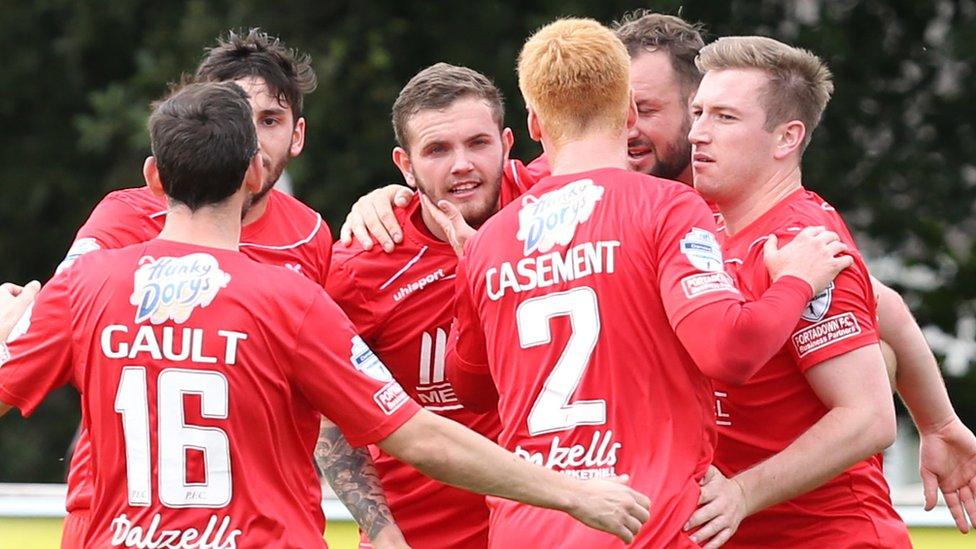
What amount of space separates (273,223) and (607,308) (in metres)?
1.72

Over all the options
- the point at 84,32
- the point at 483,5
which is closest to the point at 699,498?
the point at 483,5

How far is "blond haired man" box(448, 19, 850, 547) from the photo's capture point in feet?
13.9

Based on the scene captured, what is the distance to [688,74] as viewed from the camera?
18.9ft

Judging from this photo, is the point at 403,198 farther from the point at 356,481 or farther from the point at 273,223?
the point at 356,481

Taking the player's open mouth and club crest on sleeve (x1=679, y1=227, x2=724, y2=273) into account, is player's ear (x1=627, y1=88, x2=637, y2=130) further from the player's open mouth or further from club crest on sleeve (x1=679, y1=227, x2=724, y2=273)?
the player's open mouth

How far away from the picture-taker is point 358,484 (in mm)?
5559

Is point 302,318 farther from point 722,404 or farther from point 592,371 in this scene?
point 722,404

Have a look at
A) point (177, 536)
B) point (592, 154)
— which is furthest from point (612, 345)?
point (177, 536)

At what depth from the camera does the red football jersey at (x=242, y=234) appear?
17.1 feet

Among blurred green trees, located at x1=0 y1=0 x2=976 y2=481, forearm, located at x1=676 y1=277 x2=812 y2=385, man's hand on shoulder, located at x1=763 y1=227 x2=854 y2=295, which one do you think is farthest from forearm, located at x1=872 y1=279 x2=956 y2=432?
blurred green trees, located at x1=0 y1=0 x2=976 y2=481

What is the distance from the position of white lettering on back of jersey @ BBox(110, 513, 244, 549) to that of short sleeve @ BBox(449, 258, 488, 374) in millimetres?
978

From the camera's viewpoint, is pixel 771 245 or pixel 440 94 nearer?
pixel 771 245

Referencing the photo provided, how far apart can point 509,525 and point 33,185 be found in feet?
34.9

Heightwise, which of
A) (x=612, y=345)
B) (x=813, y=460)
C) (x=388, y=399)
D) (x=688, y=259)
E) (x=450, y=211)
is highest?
(x=688, y=259)
